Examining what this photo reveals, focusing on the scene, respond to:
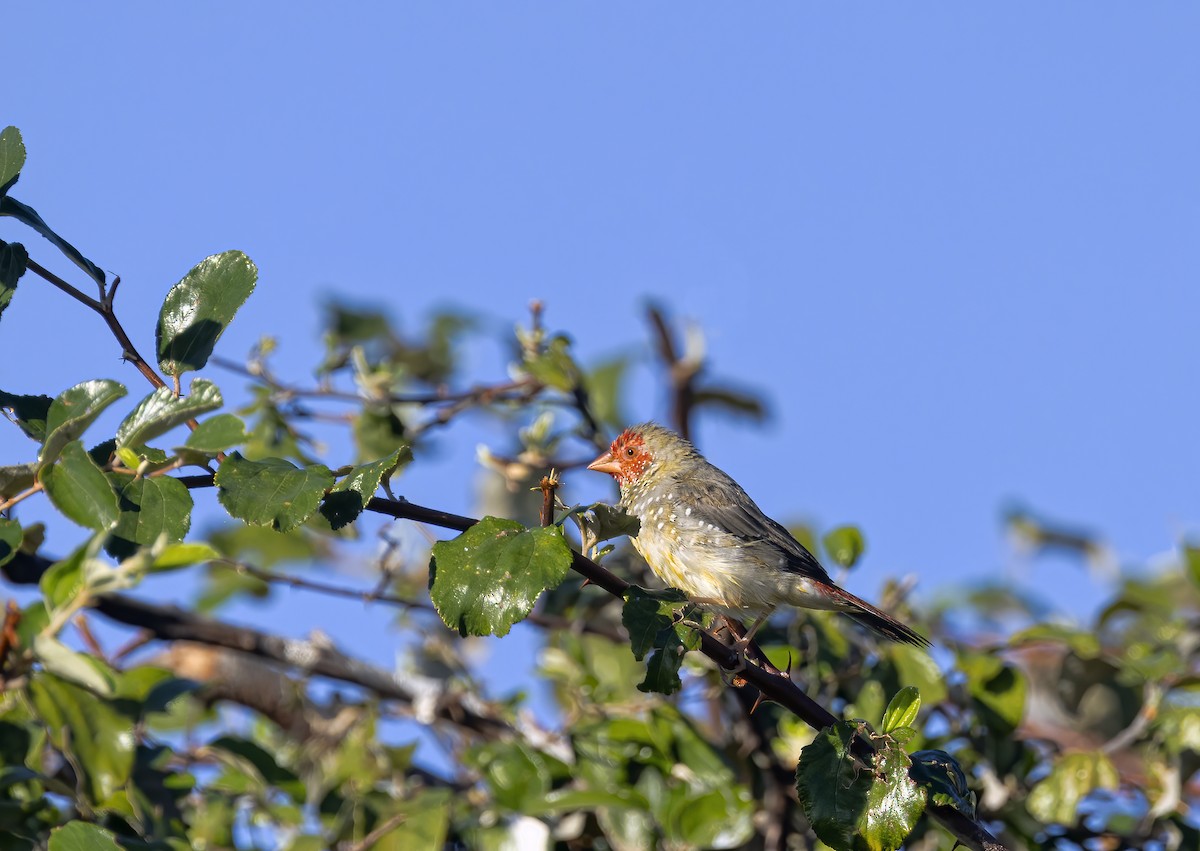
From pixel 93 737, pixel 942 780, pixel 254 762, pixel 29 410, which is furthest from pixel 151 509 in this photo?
pixel 254 762

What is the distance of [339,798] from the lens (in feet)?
14.7

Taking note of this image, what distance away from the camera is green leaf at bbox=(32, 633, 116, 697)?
2.29 metres

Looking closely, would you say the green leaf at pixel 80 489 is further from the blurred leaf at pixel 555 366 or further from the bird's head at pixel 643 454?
the bird's head at pixel 643 454

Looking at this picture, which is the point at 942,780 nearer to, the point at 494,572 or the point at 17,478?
the point at 494,572

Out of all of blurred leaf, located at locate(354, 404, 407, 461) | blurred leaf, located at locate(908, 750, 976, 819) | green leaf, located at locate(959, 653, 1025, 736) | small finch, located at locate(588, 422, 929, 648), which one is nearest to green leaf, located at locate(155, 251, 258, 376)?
blurred leaf, located at locate(908, 750, 976, 819)

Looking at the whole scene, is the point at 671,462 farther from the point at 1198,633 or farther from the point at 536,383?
the point at 1198,633

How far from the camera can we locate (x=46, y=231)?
9.07 ft

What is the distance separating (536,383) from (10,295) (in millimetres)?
2844

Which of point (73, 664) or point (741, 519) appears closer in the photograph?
point (73, 664)

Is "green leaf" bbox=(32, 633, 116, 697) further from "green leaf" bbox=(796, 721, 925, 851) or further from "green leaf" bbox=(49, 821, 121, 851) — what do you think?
"green leaf" bbox=(796, 721, 925, 851)

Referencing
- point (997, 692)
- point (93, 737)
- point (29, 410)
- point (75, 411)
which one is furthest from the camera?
point (997, 692)

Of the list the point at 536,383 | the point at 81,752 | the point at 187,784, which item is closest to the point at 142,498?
the point at 81,752

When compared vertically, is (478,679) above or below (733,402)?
below

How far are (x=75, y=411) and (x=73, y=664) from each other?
48 cm
